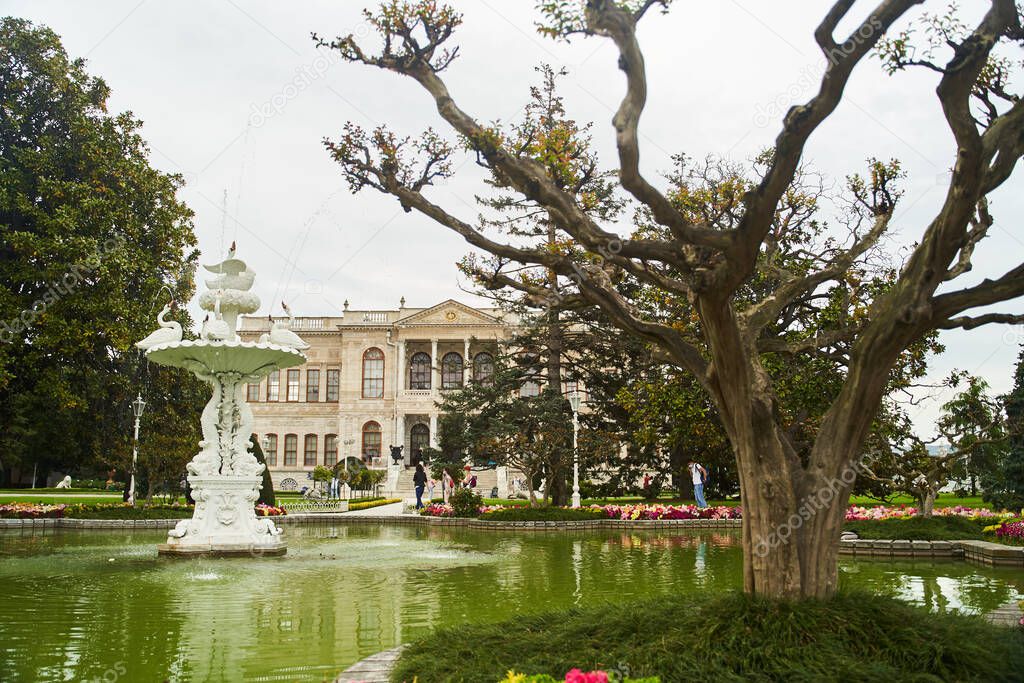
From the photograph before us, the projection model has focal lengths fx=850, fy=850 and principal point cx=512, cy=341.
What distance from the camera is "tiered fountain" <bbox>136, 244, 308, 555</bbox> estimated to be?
11.7 metres

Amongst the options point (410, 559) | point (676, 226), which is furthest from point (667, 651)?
point (410, 559)

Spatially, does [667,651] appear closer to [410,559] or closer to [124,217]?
[410,559]

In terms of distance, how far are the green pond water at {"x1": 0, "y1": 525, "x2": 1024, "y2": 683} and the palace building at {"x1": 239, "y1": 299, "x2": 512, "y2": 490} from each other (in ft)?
123

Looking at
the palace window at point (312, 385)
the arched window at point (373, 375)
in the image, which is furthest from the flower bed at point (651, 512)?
the palace window at point (312, 385)

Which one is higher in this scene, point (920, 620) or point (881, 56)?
point (881, 56)

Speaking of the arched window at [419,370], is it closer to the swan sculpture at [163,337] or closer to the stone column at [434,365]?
the stone column at [434,365]

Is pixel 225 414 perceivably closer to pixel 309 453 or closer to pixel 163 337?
pixel 163 337

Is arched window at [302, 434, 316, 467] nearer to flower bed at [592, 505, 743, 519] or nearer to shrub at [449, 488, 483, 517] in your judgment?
shrub at [449, 488, 483, 517]

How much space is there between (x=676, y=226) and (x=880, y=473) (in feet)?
55.7

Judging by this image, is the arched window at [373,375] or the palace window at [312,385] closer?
the arched window at [373,375]

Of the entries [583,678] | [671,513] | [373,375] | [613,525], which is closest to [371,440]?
[373,375]

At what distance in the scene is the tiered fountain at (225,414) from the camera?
11711 millimetres

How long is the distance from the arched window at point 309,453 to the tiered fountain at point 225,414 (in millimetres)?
43045

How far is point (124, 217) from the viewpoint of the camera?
17.7 metres
